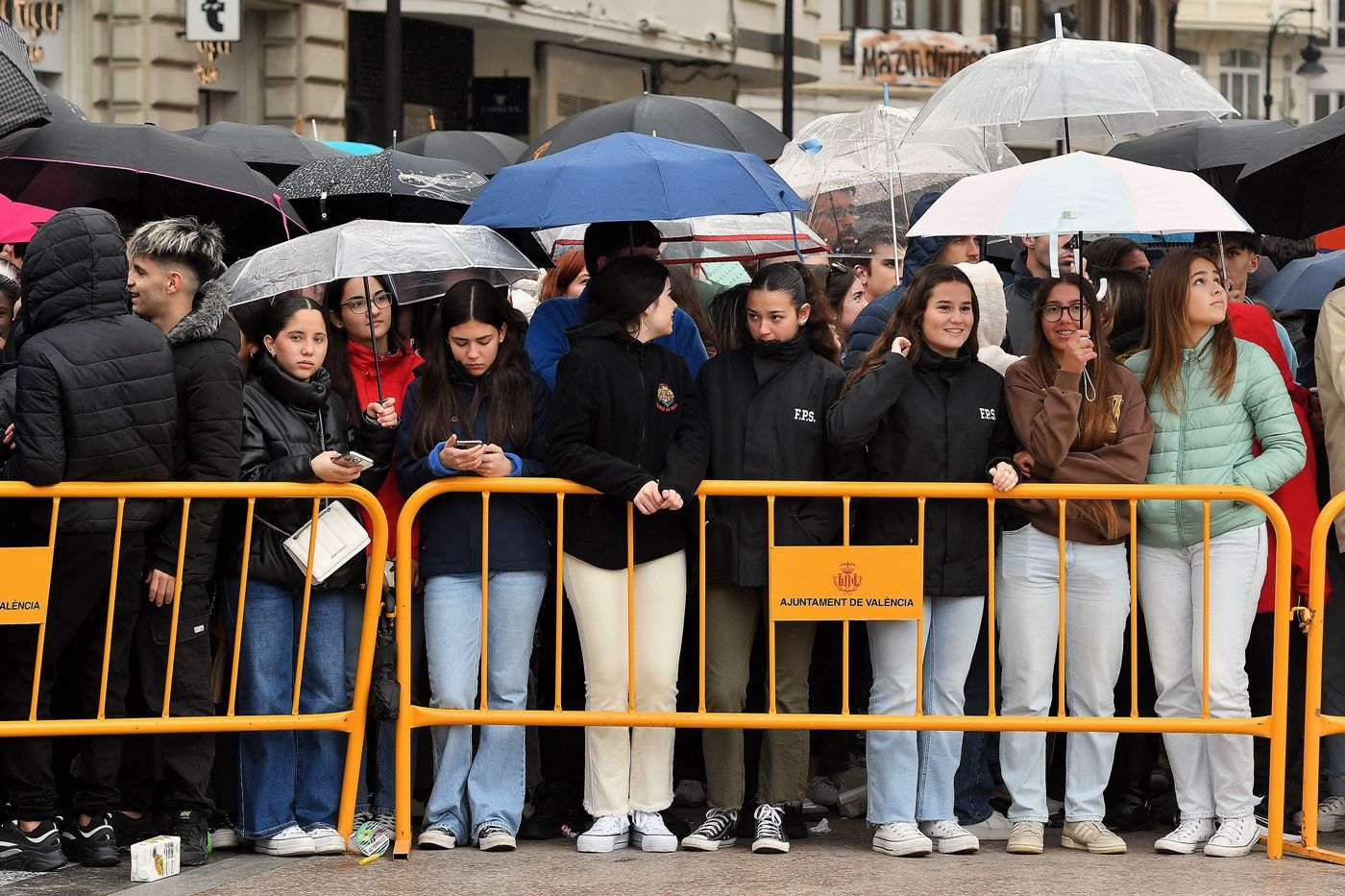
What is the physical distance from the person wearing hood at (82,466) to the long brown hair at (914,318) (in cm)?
246

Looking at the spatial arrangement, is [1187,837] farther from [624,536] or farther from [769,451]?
[624,536]

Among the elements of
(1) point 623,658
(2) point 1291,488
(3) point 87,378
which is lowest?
(1) point 623,658

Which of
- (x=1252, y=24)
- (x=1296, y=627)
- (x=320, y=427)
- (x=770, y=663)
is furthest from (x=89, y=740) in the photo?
(x=1252, y=24)

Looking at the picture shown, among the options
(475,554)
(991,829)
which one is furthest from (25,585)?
(991,829)

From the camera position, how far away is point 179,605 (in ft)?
22.0

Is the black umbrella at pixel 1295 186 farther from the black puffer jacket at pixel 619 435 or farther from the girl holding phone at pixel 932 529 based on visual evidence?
the black puffer jacket at pixel 619 435

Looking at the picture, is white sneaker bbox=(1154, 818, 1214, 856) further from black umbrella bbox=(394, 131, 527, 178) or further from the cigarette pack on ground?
black umbrella bbox=(394, 131, 527, 178)

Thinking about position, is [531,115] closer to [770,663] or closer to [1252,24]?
[770,663]

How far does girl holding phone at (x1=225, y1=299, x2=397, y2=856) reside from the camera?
686 cm

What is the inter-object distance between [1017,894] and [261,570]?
2771 mm

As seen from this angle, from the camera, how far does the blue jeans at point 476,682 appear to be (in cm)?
699

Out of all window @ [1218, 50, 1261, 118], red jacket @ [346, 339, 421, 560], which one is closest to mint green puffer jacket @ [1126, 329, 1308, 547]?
red jacket @ [346, 339, 421, 560]

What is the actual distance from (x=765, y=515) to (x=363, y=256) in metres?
1.69

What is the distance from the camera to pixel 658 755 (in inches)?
279
